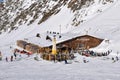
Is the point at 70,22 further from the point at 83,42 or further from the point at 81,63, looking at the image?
the point at 81,63

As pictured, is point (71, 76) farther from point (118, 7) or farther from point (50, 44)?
point (118, 7)

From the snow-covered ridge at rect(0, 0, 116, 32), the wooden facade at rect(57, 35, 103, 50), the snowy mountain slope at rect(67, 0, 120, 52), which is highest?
the snow-covered ridge at rect(0, 0, 116, 32)

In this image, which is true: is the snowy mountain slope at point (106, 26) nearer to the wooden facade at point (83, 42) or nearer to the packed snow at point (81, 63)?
the packed snow at point (81, 63)

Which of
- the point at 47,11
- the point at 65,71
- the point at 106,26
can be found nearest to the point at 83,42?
the point at 106,26

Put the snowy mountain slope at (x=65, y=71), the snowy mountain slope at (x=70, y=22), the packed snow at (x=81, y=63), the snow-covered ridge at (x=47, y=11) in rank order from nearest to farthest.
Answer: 1. the snowy mountain slope at (x=65, y=71)
2. the packed snow at (x=81, y=63)
3. the snowy mountain slope at (x=70, y=22)
4. the snow-covered ridge at (x=47, y=11)

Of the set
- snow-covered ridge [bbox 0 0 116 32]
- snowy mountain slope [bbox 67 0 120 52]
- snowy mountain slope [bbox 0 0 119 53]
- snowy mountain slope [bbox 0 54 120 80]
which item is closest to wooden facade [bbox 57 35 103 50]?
snowy mountain slope [bbox 0 0 119 53]

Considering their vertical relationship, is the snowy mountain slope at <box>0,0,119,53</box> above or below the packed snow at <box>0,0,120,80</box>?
above

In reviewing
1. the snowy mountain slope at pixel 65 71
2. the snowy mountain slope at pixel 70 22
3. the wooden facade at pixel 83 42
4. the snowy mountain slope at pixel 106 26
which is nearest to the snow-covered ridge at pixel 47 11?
the snowy mountain slope at pixel 70 22

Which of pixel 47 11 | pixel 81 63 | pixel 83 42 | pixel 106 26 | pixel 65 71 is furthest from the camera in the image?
pixel 47 11

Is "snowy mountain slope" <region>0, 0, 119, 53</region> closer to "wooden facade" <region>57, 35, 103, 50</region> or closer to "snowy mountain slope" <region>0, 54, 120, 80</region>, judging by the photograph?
"wooden facade" <region>57, 35, 103, 50</region>

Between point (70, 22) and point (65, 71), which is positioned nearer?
point (65, 71)

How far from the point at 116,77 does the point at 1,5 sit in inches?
5726

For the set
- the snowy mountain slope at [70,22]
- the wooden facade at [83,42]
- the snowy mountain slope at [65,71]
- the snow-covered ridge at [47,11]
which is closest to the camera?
the snowy mountain slope at [65,71]

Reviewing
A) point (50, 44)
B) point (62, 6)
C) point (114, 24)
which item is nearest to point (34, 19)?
point (62, 6)
